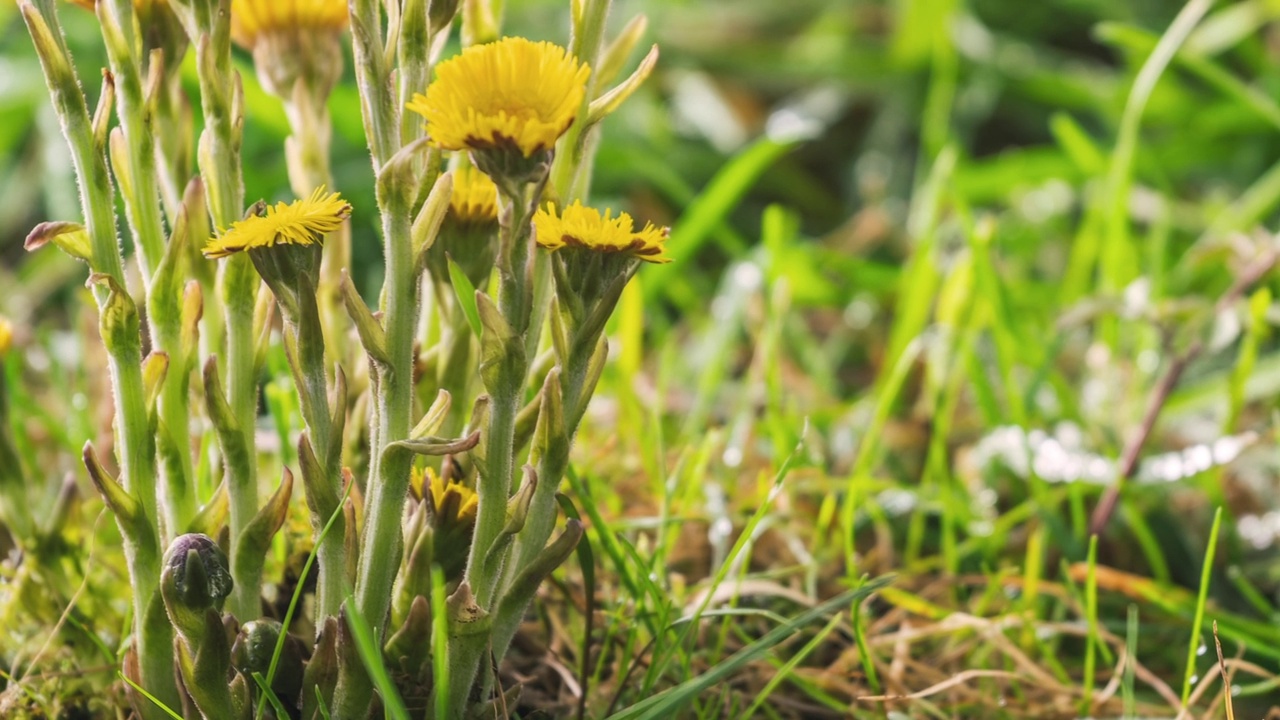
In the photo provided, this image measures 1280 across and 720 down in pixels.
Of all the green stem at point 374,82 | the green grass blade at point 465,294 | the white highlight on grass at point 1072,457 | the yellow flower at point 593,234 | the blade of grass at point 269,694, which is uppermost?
the green stem at point 374,82

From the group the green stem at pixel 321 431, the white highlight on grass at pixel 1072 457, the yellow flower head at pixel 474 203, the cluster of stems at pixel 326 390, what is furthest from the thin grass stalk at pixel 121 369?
the white highlight on grass at pixel 1072 457

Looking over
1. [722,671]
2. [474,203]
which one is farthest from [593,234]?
[722,671]

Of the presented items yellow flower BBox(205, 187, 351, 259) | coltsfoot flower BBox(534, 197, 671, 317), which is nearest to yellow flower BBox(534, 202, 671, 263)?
coltsfoot flower BBox(534, 197, 671, 317)

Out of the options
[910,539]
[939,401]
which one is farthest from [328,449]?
[939,401]

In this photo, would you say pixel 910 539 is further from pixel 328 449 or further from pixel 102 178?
pixel 102 178

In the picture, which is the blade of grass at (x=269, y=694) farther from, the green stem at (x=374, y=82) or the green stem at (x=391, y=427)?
the green stem at (x=374, y=82)

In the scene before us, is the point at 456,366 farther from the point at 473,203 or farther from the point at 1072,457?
the point at 1072,457

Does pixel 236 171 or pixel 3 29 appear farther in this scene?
pixel 3 29
